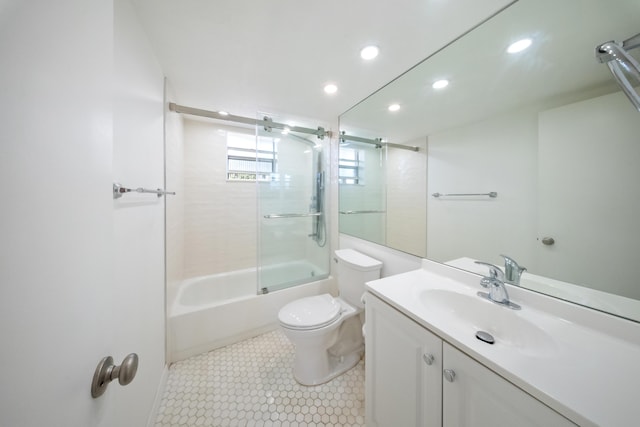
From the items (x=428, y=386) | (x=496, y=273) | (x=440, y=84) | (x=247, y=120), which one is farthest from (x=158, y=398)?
(x=440, y=84)

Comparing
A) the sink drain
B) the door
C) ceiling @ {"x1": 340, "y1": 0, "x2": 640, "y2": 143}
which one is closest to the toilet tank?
the sink drain

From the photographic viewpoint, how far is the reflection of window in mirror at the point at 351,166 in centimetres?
214

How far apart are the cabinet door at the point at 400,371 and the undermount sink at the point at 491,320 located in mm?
133

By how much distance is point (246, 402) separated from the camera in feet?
4.38

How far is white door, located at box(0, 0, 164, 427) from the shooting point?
0.27 m

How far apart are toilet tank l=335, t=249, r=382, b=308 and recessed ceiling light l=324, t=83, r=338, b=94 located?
4.65 ft

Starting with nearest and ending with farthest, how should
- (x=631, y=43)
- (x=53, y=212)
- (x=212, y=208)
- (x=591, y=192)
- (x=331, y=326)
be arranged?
(x=53, y=212) → (x=631, y=43) → (x=591, y=192) → (x=331, y=326) → (x=212, y=208)

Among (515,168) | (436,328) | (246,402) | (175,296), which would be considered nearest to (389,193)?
(515,168)

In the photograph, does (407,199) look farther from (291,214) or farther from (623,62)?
(291,214)

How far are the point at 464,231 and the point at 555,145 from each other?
56 centimetres

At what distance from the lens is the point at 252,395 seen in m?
1.38

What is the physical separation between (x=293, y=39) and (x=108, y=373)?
156 centimetres

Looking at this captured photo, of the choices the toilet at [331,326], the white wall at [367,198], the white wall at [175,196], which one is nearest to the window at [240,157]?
the white wall at [175,196]

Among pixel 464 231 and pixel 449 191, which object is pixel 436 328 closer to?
pixel 464 231
